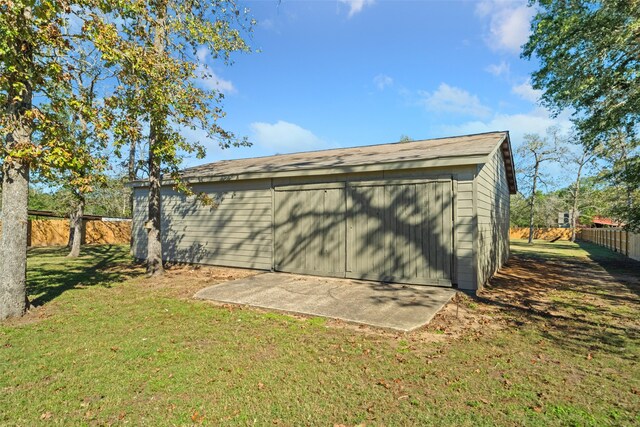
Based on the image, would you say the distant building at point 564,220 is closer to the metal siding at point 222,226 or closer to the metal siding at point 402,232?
the metal siding at point 402,232

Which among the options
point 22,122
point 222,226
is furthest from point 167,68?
point 222,226

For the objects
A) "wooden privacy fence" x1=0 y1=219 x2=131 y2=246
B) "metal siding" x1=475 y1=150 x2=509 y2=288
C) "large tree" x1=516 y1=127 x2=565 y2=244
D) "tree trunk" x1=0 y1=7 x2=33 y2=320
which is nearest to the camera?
"tree trunk" x1=0 y1=7 x2=33 y2=320

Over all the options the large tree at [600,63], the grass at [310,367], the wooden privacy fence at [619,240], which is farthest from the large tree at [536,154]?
the grass at [310,367]

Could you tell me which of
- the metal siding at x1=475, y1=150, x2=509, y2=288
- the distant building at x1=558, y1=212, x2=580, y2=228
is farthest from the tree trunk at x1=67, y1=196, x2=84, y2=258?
the distant building at x1=558, y1=212, x2=580, y2=228

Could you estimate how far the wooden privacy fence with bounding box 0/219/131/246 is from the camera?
19656mm

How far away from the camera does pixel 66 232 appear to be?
2125 centimetres

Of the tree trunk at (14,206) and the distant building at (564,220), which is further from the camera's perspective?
the distant building at (564,220)

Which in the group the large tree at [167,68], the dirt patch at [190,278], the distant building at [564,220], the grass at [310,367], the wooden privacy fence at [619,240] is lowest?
the grass at [310,367]

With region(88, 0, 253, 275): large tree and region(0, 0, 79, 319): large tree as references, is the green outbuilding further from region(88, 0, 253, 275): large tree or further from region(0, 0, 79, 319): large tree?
region(0, 0, 79, 319): large tree

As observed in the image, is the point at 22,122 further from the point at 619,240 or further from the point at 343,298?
the point at 619,240

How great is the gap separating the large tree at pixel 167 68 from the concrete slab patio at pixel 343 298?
3.30 metres

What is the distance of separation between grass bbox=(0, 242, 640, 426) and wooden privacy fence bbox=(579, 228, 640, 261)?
10.9 m

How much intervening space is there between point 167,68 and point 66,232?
19.6m

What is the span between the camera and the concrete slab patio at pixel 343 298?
5.13 m
